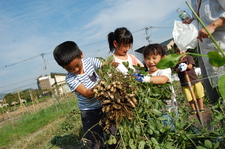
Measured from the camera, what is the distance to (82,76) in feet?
6.40

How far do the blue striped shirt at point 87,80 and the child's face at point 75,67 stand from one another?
0.05 m

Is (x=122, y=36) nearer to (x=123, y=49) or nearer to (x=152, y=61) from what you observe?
(x=123, y=49)

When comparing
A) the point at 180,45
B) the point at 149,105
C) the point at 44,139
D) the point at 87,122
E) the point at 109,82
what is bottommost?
the point at 44,139

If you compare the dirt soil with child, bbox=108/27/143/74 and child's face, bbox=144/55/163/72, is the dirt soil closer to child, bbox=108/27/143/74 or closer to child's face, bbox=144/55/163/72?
child, bbox=108/27/143/74

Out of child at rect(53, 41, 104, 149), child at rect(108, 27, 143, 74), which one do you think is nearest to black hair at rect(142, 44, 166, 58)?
child at rect(108, 27, 143, 74)

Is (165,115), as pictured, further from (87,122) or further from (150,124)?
(87,122)

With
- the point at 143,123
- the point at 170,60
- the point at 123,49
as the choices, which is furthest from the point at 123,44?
the point at 170,60

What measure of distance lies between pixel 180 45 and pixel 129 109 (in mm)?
798

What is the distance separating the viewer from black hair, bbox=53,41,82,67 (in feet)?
5.70

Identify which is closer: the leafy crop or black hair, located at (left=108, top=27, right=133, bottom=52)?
the leafy crop

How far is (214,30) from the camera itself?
4.81 feet

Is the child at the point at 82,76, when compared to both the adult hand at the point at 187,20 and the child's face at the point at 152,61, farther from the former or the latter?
the adult hand at the point at 187,20

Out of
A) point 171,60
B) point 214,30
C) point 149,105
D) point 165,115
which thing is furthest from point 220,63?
point 214,30

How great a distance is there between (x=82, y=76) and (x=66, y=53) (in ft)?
1.07
